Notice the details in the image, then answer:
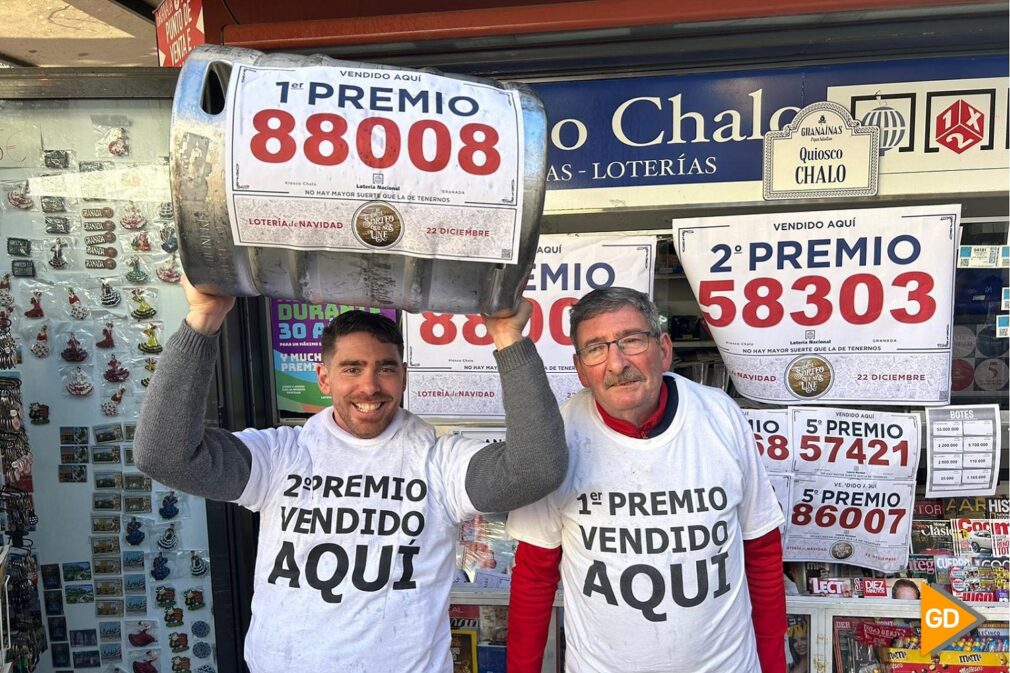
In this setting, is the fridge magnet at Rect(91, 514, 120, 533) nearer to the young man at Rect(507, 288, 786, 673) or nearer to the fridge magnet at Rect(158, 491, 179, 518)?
the fridge magnet at Rect(158, 491, 179, 518)

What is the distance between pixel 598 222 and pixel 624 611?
1569mm

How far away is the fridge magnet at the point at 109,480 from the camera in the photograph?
2.88 m

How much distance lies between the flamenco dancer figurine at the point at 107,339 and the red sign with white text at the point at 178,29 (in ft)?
4.01

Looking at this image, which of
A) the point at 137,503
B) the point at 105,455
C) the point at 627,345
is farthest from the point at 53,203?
the point at 627,345

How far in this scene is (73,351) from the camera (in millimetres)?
2834

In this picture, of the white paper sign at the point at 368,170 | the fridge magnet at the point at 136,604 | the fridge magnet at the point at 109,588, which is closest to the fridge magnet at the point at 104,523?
the fridge magnet at the point at 109,588

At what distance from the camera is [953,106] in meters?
2.47

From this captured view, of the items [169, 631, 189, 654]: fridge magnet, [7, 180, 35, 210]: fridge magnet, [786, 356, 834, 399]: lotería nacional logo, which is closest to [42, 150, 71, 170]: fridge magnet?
[7, 180, 35, 210]: fridge magnet

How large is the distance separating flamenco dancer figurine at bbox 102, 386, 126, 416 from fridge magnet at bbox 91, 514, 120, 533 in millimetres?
475

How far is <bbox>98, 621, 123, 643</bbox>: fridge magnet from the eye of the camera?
2.94 meters

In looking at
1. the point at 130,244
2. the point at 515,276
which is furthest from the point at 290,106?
the point at 130,244

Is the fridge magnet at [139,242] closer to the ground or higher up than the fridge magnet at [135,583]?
higher up

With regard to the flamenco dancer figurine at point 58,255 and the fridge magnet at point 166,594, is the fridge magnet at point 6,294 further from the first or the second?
the fridge magnet at point 166,594

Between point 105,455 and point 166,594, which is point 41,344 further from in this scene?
point 166,594
